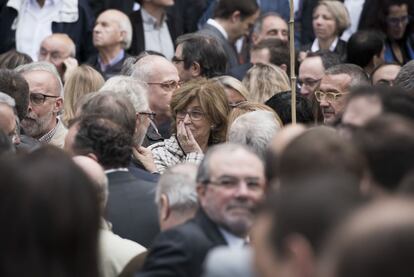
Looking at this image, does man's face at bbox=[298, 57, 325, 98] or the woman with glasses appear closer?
man's face at bbox=[298, 57, 325, 98]

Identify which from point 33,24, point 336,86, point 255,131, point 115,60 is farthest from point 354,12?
point 255,131

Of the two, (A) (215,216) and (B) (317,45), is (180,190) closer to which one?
(A) (215,216)

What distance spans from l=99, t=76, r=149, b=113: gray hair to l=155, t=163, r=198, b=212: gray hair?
2.43 m

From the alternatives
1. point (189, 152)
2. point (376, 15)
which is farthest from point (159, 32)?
point (189, 152)

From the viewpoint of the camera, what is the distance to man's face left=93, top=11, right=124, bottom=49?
13055mm

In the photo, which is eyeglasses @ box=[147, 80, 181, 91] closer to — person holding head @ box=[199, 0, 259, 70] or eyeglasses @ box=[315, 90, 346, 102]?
eyeglasses @ box=[315, 90, 346, 102]

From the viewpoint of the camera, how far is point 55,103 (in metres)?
9.45

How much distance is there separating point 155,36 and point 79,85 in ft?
12.2

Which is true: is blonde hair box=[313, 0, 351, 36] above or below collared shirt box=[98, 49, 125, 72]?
above

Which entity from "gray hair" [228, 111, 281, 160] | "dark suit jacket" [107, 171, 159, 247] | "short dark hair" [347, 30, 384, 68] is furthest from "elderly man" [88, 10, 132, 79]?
"dark suit jacket" [107, 171, 159, 247]

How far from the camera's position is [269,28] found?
13758 millimetres

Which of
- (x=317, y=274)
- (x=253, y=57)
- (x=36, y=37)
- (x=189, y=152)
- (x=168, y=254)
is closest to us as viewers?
(x=317, y=274)

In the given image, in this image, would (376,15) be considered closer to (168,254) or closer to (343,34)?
(343,34)

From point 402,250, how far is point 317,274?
31cm
